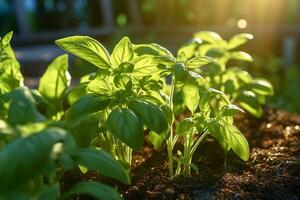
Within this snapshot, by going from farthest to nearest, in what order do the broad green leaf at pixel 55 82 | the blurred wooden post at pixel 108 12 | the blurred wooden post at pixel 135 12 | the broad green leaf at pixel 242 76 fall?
the blurred wooden post at pixel 108 12
the blurred wooden post at pixel 135 12
the broad green leaf at pixel 242 76
the broad green leaf at pixel 55 82

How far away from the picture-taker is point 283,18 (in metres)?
8.16

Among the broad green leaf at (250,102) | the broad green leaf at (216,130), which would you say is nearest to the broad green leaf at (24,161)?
the broad green leaf at (216,130)

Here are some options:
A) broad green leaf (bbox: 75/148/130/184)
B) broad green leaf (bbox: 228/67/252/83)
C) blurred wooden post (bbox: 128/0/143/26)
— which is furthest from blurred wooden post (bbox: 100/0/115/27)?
broad green leaf (bbox: 75/148/130/184)

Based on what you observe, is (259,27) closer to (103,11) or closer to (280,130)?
(103,11)

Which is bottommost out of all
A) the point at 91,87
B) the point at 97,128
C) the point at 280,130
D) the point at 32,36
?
the point at 32,36

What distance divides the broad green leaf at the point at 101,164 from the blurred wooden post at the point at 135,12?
8.51 meters

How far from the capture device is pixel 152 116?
1746mm

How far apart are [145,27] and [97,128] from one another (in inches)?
324

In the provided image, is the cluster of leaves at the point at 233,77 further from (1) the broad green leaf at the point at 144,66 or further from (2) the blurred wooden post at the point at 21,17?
(2) the blurred wooden post at the point at 21,17

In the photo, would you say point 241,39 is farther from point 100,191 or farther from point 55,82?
point 100,191

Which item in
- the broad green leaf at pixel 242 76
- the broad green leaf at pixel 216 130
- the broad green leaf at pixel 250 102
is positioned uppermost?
the broad green leaf at pixel 216 130

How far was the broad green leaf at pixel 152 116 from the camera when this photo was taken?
1739 mm

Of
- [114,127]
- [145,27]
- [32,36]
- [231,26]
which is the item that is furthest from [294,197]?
[32,36]

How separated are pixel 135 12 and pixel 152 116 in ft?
27.2
